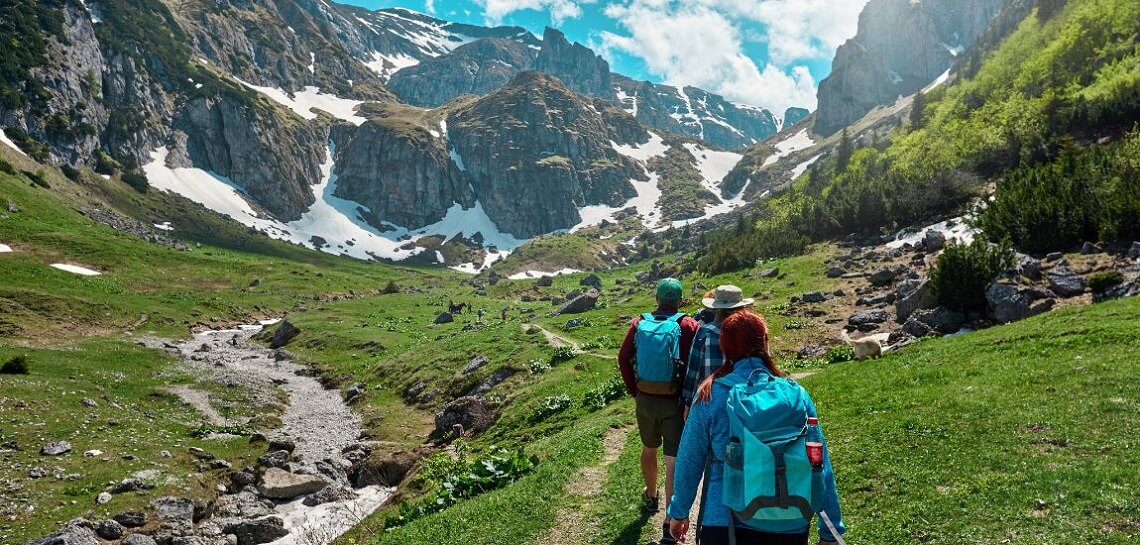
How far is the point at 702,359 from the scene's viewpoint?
346 inches

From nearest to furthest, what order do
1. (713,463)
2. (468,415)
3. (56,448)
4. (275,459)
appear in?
(713,463), (56,448), (275,459), (468,415)

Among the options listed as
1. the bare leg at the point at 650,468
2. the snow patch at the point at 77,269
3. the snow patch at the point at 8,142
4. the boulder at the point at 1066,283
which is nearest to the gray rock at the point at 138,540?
the bare leg at the point at 650,468

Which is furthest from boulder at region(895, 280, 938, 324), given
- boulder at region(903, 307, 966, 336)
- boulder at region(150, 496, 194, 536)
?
boulder at region(150, 496, 194, 536)

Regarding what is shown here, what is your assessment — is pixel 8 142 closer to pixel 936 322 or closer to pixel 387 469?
pixel 387 469

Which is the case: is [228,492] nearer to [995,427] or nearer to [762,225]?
[995,427]

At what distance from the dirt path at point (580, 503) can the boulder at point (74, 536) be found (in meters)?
16.8

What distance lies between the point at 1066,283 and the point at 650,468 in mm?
27349

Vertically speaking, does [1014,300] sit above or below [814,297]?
above

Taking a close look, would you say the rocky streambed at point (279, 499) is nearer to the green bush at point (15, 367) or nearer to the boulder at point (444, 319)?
the green bush at point (15, 367)

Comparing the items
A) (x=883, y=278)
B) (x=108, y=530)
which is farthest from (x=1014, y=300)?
(x=108, y=530)

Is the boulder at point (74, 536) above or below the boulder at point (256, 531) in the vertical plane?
above

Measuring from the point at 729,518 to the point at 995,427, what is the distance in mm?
10871

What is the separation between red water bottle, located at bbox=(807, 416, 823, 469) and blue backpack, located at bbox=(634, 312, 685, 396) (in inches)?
200

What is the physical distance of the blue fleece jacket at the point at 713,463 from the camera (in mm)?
5379
